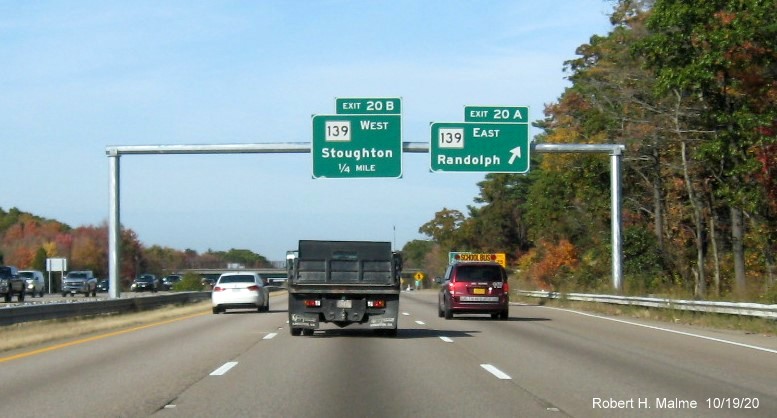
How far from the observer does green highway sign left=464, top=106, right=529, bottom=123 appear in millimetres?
36375

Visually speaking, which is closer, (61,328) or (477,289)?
(61,328)

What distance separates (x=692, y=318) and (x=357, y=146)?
42.8ft

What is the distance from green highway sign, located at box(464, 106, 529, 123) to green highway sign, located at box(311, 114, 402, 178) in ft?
8.39

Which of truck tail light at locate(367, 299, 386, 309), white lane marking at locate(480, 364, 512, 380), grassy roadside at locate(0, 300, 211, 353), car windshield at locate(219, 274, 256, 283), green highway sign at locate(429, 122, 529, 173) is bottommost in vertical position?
grassy roadside at locate(0, 300, 211, 353)

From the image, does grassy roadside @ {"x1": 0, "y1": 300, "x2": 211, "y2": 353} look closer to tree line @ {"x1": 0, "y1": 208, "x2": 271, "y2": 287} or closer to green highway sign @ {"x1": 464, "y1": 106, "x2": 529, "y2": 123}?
green highway sign @ {"x1": 464, "y1": 106, "x2": 529, "y2": 123}

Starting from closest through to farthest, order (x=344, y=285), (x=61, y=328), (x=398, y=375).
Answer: (x=398, y=375) < (x=344, y=285) < (x=61, y=328)

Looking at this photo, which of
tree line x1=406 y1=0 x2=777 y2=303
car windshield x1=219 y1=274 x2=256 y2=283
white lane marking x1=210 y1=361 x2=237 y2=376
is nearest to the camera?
white lane marking x1=210 y1=361 x2=237 y2=376

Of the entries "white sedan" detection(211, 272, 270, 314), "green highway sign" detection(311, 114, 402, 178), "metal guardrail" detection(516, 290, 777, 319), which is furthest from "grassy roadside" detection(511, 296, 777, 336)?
"white sedan" detection(211, 272, 270, 314)

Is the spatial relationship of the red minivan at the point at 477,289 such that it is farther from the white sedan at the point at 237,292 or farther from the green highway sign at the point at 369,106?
the white sedan at the point at 237,292

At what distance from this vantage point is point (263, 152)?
37.3 meters

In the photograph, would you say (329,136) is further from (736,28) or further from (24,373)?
(24,373)

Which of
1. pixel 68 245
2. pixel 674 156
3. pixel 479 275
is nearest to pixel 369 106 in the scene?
pixel 479 275

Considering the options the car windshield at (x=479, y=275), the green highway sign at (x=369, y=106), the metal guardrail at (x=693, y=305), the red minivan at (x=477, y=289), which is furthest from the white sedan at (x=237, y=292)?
the metal guardrail at (x=693, y=305)

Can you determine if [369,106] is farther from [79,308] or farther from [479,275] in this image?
[79,308]
